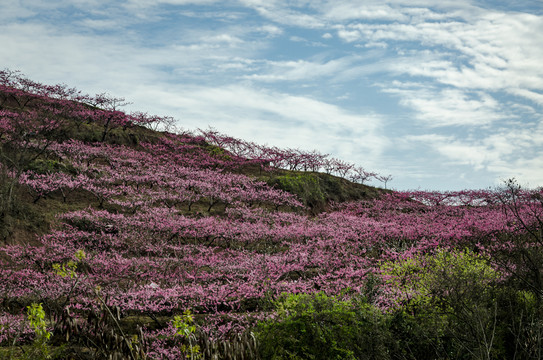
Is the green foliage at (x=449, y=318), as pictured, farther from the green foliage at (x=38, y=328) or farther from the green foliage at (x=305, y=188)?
the green foliage at (x=305, y=188)

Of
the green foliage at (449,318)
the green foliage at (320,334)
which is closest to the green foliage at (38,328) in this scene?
the green foliage at (320,334)

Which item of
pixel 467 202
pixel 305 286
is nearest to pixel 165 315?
pixel 305 286

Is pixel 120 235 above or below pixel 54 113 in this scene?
below

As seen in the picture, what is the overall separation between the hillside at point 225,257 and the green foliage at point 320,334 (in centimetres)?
4

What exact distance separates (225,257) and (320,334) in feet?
37.5

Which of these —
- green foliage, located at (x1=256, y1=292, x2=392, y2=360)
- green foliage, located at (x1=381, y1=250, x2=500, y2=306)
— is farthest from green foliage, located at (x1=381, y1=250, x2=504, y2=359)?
green foliage, located at (x1=256, y1=292, x2=392, y2=360)

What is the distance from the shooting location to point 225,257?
59.0 ft

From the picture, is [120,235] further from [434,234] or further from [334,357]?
[434,234]

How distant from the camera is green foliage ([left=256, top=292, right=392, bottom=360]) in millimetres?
6977

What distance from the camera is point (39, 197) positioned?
816 inches

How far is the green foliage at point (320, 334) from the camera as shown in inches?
275

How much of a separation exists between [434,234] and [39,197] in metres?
20.9

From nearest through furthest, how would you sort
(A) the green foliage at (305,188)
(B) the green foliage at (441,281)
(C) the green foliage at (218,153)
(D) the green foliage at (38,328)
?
(D) the green foliage at (38,328), (B) the green foliage at (441,281), (A) the green foliage at (305,188), (C) the green foliage at (218,153)

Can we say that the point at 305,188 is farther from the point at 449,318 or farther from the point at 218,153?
the point at 449,318
